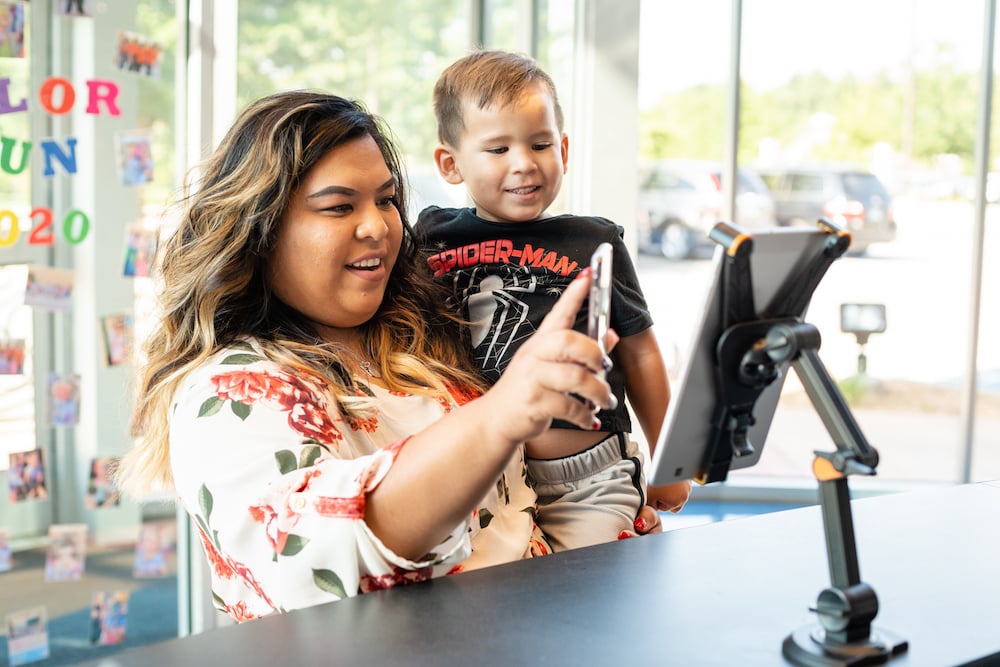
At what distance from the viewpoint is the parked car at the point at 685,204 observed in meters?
4.98

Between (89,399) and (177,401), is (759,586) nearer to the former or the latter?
(177,401)

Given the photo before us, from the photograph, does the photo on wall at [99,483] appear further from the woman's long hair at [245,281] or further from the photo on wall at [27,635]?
the woman's long hair at [245,281]

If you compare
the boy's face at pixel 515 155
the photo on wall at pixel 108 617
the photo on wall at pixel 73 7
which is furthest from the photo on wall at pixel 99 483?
the boy's face at pixel 515 155

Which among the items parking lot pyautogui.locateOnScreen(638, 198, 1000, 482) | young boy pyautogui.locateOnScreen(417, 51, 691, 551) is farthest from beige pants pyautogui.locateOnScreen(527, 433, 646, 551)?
parking lot pyautogui.locateOnScreen(638, 198, 1000, 482)

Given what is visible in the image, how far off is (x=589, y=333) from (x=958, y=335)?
14.5 feet

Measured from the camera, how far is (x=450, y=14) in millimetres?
4191

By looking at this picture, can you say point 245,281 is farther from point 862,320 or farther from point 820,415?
point 862,320

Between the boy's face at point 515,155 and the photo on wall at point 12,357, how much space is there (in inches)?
59.6

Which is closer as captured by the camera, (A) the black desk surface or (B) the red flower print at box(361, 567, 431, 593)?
(A) the black desk surface

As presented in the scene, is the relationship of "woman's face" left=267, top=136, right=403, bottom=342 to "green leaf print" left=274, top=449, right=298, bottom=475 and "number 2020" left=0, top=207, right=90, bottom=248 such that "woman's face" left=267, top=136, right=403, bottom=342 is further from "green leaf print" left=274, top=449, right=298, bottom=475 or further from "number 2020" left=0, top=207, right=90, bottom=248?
"number 2020" left=0, top=207, right=90, bottom=248

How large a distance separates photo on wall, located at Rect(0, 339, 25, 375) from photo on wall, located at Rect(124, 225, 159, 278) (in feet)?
1.19

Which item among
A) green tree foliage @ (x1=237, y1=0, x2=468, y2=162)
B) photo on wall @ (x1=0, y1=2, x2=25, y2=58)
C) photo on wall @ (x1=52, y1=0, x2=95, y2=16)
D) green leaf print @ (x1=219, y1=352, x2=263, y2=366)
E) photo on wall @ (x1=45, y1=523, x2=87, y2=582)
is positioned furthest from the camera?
green tree foliage @ (x1=237, y1=0, x2=468, y2=162)

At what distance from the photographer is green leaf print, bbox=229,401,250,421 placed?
136 centimetres

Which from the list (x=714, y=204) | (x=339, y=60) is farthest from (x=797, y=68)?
(x=339, y=60)
